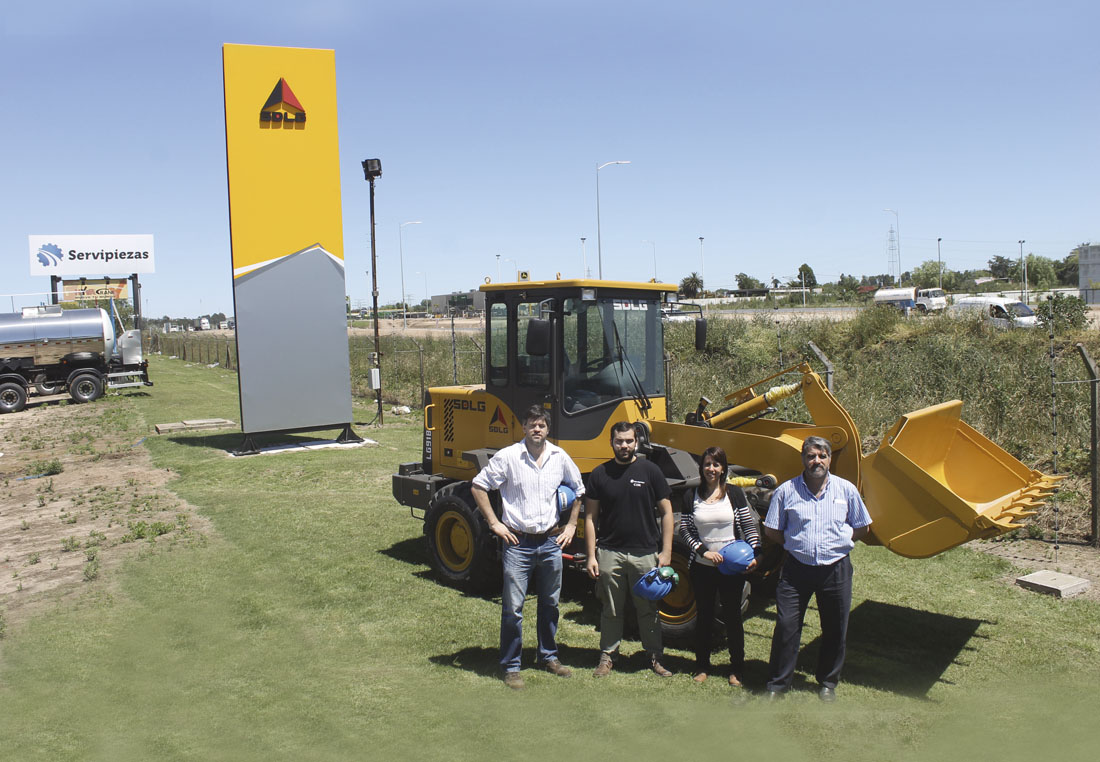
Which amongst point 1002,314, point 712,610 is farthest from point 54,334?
point 1002,314

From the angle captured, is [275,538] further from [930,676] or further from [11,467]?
[11,467]

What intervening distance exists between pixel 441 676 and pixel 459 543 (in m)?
2.14

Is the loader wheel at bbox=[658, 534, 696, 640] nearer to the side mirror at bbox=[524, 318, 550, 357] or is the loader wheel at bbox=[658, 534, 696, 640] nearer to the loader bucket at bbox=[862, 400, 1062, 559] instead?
the loader bucket at bbox=[862, 400, 1062, 559]

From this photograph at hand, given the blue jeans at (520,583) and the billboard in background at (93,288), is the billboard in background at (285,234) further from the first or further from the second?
the billboard in background at (93,288)

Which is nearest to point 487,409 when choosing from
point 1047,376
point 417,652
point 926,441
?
point 417,652

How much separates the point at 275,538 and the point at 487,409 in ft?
11.5

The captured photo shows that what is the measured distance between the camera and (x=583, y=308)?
7.34 metres

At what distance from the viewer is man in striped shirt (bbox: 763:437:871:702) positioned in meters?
5.34

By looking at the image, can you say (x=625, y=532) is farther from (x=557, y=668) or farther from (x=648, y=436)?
(x=648, y=436)

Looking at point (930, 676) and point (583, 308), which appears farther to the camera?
point (583, 308)

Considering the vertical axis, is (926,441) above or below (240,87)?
below

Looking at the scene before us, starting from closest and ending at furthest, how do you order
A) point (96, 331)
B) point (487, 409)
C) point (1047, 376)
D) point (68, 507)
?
point (487, 409), point (68, 507), point (1047, 376), point (96, 331)

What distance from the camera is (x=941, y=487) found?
5.69m

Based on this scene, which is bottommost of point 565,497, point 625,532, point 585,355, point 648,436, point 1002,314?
point 625,532
